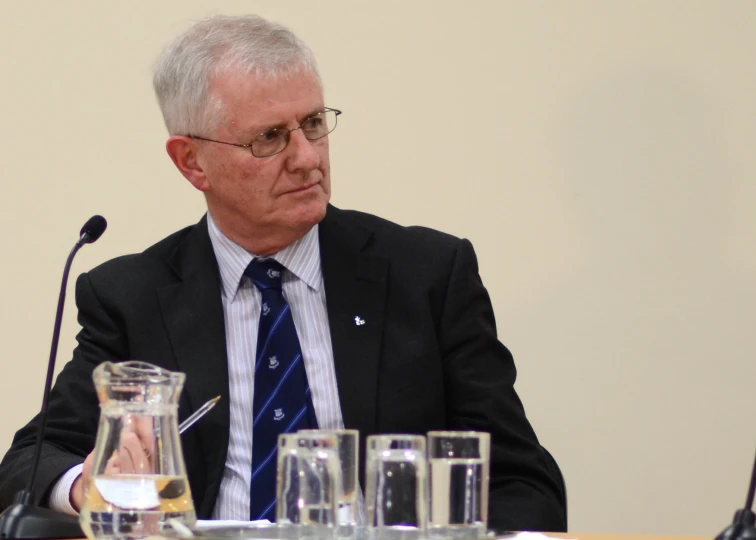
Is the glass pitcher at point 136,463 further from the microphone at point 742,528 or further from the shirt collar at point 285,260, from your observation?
the shirt collar at point 285,260

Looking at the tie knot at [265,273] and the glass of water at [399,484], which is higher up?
the tie knot at [265,273]

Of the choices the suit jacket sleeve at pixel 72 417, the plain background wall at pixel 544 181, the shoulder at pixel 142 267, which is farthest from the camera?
the plain background wall at pixel 544 181

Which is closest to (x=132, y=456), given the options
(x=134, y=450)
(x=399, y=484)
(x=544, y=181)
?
(x=134, y=450)

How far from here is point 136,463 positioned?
1620 mm

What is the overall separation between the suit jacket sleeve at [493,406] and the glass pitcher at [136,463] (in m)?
0.88

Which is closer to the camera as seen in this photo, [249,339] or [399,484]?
[399,484]

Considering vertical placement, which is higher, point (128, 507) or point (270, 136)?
point (270, 136)

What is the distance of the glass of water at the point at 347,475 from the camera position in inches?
64.5

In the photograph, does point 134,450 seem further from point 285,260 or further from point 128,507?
point 285,260

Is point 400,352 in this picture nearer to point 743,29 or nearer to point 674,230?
point 674,230

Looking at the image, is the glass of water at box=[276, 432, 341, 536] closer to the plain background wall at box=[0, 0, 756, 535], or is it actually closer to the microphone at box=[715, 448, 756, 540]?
the microphone at box=[715, 448, 756, 540]

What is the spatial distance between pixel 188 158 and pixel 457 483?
1.45 meters

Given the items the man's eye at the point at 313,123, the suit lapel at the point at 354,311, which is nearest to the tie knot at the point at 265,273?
the suit lapel at the point at 354,311

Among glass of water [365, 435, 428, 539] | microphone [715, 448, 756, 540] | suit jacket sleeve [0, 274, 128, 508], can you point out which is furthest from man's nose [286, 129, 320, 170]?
microphone [715, 448, 756, 540]
